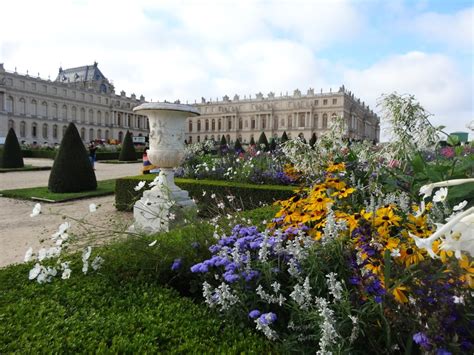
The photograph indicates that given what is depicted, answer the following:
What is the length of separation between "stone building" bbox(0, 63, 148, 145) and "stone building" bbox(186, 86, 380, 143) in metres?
13.5

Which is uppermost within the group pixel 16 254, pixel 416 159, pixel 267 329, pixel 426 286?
pixel 416 159

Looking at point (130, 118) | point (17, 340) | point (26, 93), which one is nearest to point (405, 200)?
point (17, 340)

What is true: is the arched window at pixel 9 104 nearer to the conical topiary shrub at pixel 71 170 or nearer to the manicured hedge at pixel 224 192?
the conical topiary shrub at pixel 71 170

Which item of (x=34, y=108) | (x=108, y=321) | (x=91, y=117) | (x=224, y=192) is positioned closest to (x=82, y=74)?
(x=91, y=117)

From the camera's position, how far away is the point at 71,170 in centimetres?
798

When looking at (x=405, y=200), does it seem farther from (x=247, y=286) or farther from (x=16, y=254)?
(x=16, y=254)

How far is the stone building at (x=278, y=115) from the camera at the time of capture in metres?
60.2

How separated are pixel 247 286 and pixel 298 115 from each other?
62.5 m

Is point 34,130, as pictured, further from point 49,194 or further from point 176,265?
point 176,265

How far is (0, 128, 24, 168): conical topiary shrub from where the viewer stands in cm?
1403

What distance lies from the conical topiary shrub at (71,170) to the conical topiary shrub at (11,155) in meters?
7.49

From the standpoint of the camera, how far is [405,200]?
229 cm

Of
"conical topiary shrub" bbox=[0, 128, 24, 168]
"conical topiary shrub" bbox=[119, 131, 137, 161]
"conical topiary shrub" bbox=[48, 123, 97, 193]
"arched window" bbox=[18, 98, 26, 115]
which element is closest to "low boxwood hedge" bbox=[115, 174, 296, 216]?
"conical topiary shrub" bbox=[48, 123, 97, 193]

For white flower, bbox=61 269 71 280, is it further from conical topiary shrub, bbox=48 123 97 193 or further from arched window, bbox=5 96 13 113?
arched window, bbox=5 96 13 113
